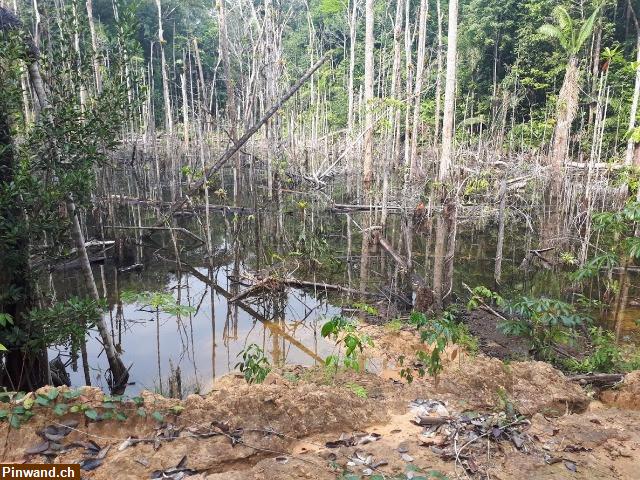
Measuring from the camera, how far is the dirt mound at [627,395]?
393cm

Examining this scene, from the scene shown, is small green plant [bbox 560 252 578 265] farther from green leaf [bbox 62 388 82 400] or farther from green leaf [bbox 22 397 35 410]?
green leaf [bbox 22 397 35 410]

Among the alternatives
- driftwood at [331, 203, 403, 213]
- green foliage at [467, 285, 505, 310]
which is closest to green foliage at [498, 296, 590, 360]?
green foliage at [467, 285, 505, 310]

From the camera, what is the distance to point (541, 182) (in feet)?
50.9

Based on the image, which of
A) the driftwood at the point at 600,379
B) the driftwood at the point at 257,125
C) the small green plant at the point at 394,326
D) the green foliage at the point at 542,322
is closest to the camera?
the driftwood at the point at 600,379

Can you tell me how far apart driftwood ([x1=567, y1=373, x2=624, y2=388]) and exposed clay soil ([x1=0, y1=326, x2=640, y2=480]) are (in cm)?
17

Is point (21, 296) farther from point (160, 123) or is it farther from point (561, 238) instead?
point (160, 123)

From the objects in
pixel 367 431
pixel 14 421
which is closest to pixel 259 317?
pixel 367 431

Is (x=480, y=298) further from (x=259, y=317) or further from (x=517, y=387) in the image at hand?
(x=259, y=317)

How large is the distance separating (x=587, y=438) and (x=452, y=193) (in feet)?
29.2

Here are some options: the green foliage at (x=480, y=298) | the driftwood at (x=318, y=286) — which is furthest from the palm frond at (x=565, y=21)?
the driftwood at (x=318, y=286)

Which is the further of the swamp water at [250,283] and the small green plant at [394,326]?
the small green plant at [394,326]

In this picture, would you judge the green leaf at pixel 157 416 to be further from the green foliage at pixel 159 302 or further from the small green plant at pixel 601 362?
the small green plant at pixel 601 362

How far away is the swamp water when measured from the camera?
605 centimetres

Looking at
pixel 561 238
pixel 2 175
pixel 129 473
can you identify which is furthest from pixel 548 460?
pixel 561 238
